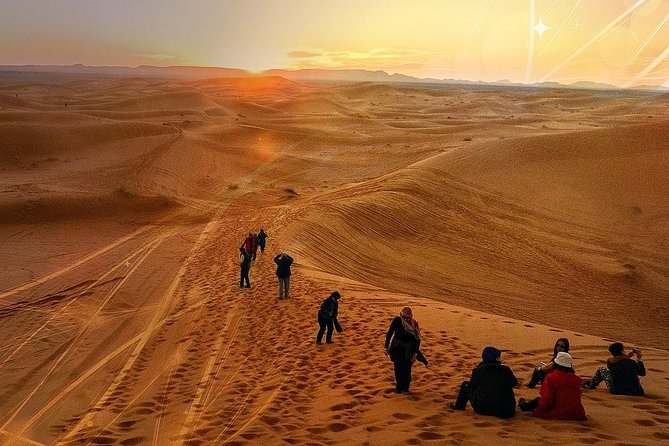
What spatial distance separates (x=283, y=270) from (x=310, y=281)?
5.73 feet

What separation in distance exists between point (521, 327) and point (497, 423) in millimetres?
4998

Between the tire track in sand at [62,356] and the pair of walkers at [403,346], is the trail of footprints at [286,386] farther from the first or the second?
the tire track in sand at [62,356]

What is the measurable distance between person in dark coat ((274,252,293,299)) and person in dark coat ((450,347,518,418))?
656cm

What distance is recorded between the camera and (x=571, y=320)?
1404 cm

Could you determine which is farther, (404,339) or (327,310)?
(327,310)

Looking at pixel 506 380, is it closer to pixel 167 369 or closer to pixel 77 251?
pixel 167 369

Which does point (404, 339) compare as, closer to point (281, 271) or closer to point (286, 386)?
point (286, 386)

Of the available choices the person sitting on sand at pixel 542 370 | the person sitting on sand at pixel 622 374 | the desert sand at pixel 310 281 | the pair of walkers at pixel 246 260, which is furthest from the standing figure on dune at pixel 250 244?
the person sitting on sand at pixel 622 374

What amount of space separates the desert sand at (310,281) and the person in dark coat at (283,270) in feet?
1.02

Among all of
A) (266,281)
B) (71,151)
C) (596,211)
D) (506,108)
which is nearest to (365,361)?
(266,281)

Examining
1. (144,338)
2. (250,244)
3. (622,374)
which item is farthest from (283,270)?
(622,374)

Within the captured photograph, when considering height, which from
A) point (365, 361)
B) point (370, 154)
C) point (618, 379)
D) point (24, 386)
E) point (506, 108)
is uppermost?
point (506, 108)

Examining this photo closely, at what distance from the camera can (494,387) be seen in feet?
20.4

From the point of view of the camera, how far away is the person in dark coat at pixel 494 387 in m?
6.19
